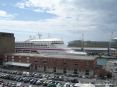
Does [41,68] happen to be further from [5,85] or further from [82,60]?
[5,85]

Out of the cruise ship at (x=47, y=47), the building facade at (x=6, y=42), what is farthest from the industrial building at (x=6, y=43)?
the cruise ship at (x=47, y=47)

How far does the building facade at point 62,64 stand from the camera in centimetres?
5222

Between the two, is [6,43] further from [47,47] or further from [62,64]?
[62,64]

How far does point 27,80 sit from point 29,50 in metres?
41.0

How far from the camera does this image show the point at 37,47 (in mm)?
80375

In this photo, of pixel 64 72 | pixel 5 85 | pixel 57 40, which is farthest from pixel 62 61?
pixel 57 40

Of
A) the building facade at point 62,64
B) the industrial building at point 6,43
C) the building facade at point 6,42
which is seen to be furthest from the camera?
the building facade at point 6,42

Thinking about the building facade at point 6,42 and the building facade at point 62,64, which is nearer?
the building facade at point 62,64

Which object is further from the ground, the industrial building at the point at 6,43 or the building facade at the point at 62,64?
the industrial building at the point at 6,43

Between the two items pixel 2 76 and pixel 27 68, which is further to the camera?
pixel 27 68

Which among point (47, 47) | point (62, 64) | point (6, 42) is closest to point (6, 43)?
point (6, 42)

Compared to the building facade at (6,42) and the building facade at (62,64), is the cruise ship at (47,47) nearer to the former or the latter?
the building facade at (6,42)

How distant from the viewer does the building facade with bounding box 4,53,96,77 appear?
52219 mm

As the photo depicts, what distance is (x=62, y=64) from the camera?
5509cm
